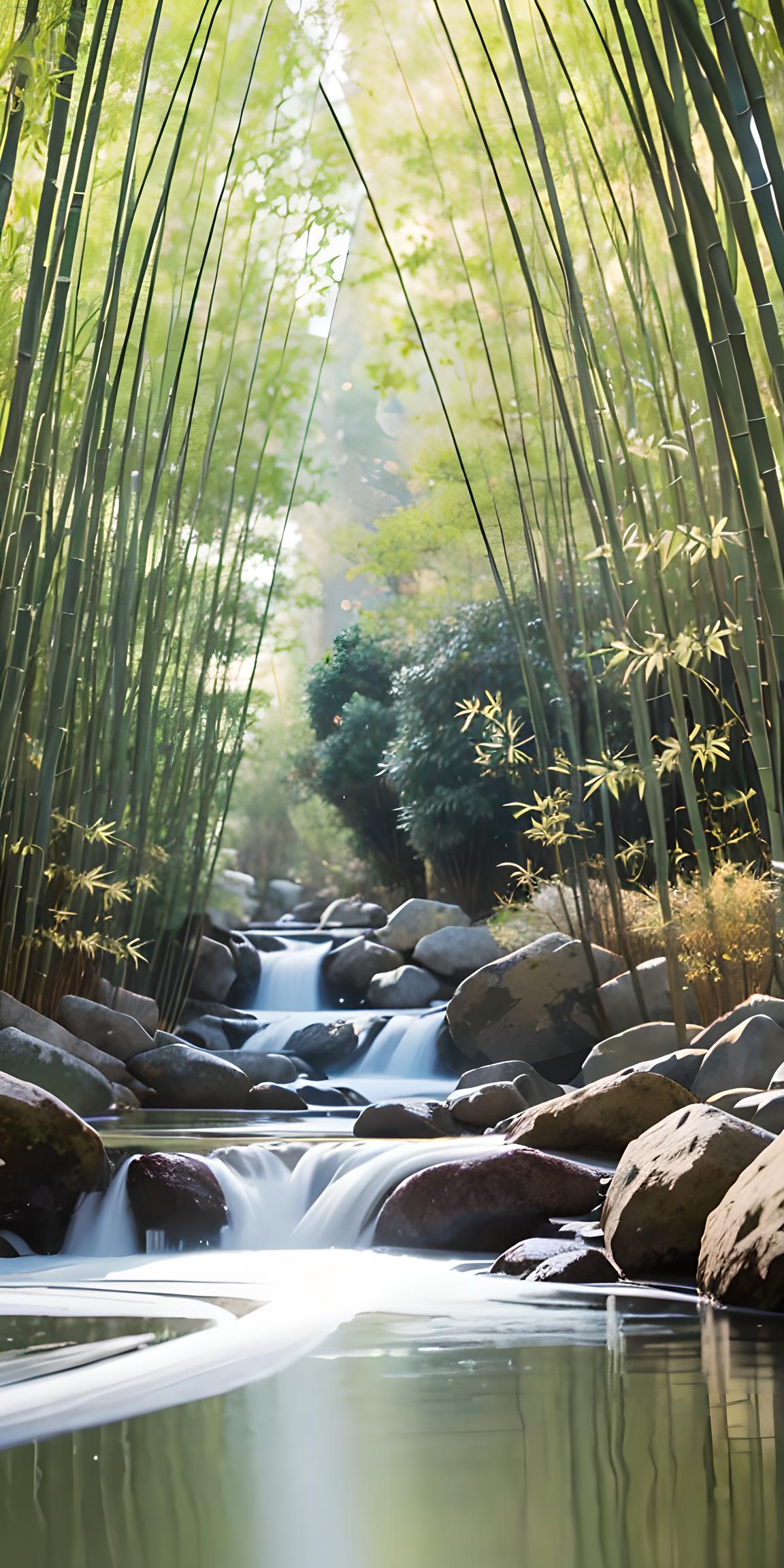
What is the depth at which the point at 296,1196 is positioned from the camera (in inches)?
125

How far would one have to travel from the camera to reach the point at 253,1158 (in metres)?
3.31

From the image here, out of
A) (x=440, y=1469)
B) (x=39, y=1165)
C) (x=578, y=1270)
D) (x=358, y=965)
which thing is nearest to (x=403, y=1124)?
(x=39, y=1165)

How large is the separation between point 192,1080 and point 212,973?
2.13m

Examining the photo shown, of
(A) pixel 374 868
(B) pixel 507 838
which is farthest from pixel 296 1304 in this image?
(A) pixel 374 868

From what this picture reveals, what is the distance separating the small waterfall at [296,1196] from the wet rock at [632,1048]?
90 centimetres

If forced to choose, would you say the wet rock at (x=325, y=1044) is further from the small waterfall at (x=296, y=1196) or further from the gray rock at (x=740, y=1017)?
the small waterfall at (x=296, y=1196)

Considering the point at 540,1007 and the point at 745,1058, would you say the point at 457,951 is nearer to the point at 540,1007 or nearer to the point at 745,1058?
the point at 540,1007

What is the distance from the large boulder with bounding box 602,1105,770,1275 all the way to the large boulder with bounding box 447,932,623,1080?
250 centimetres

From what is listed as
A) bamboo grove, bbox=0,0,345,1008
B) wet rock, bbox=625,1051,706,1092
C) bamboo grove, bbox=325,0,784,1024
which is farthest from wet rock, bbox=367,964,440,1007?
wet rock, bbox=625,1051,706,1092

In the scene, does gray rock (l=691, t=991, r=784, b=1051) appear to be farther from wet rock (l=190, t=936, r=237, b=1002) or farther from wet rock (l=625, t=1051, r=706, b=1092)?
wet rock (l=190, t=936, r=237, b=1002)

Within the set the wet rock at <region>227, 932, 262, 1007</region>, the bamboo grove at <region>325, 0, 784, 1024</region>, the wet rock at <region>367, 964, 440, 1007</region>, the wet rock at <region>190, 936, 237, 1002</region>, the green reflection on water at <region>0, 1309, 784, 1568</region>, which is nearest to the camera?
the green reflection on water at <region>0, 1309, 784, 1568</region>

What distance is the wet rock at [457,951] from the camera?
659 centimetres

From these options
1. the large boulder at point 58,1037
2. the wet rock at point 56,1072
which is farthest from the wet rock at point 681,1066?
the large boulder at point 58,1037

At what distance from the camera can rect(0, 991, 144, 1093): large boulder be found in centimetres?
428
